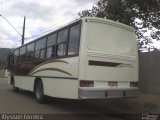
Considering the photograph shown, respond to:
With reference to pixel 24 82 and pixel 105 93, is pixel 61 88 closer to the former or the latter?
pixel 105 93

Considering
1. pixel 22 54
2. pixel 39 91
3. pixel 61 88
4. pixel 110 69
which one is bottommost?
pixel 39 91

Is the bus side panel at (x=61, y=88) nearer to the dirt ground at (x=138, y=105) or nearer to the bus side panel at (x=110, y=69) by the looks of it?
the bus side panel at (x=110, y=69)

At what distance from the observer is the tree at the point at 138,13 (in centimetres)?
1625

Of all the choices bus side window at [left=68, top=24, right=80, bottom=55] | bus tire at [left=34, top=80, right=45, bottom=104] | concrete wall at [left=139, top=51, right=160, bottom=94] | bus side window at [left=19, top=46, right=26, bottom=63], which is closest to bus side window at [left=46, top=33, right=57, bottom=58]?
bus tire at [left=34, top=80, right=45, bottom=104]

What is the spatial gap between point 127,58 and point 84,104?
368 cm

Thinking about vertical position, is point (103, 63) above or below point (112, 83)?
above

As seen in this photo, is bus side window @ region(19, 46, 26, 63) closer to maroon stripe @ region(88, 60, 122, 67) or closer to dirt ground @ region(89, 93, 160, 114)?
dirt ground @ region(89, 93, 160, 114)

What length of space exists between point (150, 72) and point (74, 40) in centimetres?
404

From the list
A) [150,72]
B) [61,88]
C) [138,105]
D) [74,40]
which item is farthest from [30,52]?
[138,105]

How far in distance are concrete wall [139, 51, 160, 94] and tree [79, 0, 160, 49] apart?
2509mm

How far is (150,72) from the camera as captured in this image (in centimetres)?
1427

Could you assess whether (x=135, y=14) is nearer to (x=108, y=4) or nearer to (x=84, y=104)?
(x=108, y=4)

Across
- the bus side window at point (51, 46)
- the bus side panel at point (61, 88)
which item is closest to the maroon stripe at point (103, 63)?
the bus side panel at point (61, 88)

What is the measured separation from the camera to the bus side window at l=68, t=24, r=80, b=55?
1166cm
